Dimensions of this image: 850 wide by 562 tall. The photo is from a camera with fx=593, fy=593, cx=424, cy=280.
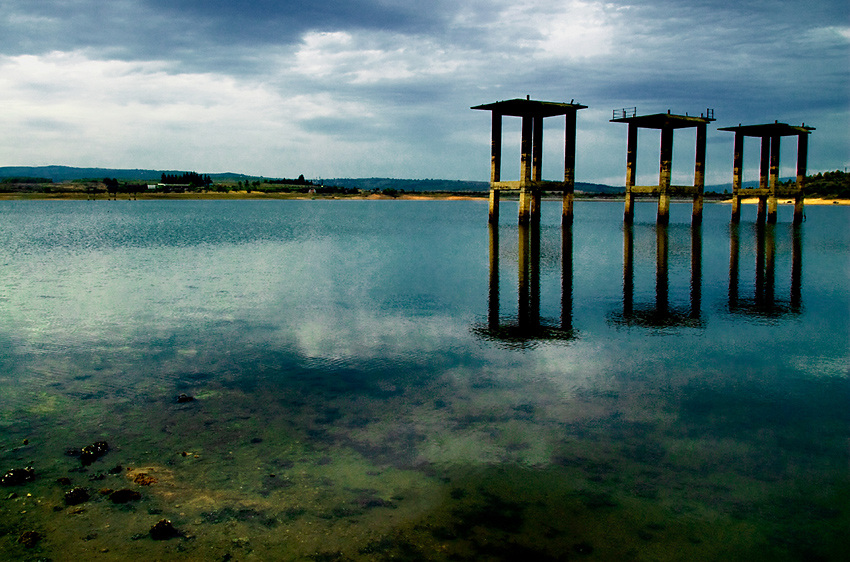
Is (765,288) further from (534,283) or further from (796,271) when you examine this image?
(534,283)

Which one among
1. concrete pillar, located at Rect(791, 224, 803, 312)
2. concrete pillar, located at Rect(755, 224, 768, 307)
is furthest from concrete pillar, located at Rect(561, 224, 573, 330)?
concrete pillar, located at Rect(791, 224, 803, 312)

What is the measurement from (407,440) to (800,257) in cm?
4150

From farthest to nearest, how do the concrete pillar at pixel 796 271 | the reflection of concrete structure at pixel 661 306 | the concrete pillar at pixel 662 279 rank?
the concrete pillar at pixel 796 271 < the concrete pillar at pixel 662 279 < the reflection of concrete structure at pixel 661 306

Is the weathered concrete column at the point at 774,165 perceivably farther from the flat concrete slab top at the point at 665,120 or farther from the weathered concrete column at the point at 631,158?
the weathered concrete column at the point at 631,158

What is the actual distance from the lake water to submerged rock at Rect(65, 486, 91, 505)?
0.18 metres

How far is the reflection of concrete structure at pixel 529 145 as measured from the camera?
64188 mm

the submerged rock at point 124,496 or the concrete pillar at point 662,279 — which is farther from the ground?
the concrete pillar at point 662,279

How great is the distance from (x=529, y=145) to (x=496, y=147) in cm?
484

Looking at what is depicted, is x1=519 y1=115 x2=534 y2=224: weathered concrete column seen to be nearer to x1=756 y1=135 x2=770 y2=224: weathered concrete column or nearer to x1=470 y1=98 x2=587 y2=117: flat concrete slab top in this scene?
x1=470 y1=98 x2=587 y2=117: flat concrete slab top

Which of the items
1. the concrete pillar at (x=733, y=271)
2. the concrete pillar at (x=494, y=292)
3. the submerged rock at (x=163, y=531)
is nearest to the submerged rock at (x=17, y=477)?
the submerged rock at (x=163, y=531)

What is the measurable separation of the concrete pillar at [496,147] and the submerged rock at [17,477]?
62.6m

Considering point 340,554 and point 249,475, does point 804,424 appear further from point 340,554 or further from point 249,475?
point 249,475

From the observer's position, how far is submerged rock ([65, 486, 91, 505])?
8.80 m

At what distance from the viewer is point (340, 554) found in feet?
25.0
